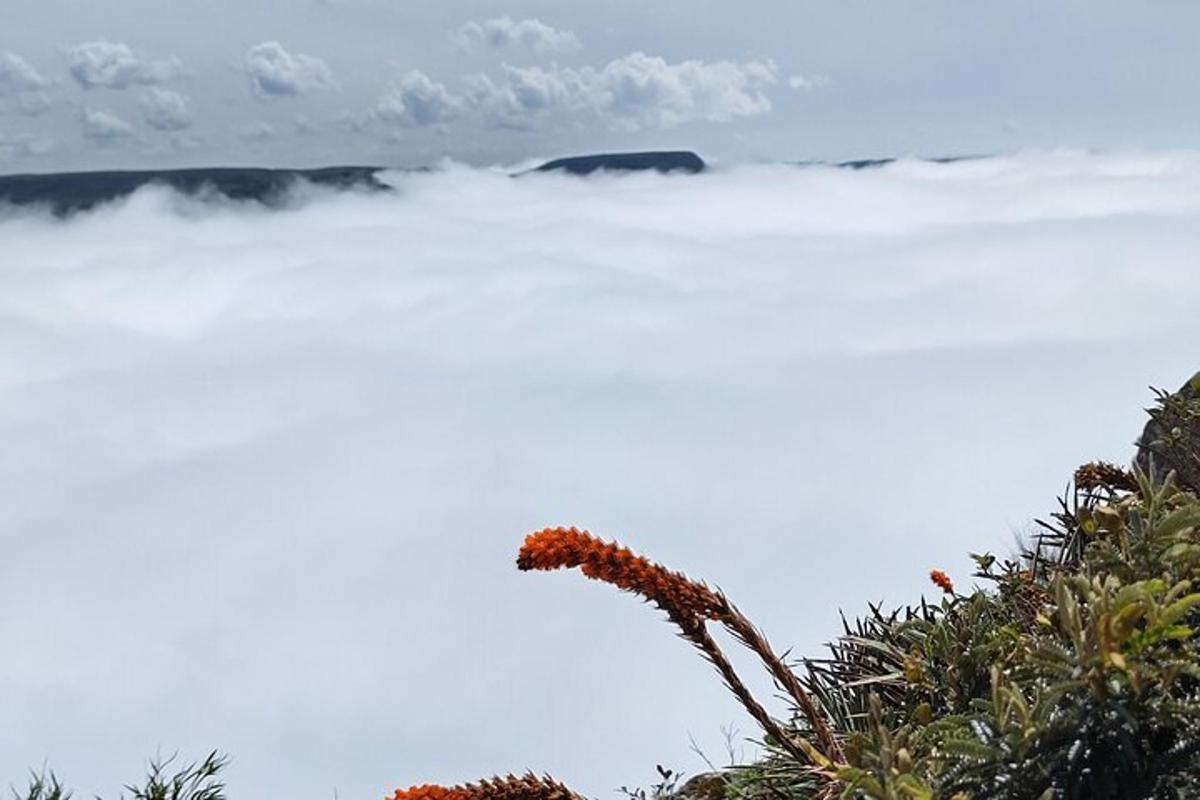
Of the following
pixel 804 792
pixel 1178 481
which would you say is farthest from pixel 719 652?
pixel 1178 481

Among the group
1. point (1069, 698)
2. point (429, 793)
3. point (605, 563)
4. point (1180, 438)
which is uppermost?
point (1180, 438)

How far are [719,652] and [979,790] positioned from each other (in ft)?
3.08

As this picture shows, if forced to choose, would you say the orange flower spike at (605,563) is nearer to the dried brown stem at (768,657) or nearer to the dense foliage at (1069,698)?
the dried brown stem at (768,657)

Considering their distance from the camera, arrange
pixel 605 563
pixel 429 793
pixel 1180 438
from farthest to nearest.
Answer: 1. pixel 1180 438
2. pixel 605 563
3. pixel 429 793

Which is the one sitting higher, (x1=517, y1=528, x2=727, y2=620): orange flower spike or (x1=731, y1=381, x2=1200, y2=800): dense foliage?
(x1=517, y1=528, x2=727, y2=620): orange flower spike

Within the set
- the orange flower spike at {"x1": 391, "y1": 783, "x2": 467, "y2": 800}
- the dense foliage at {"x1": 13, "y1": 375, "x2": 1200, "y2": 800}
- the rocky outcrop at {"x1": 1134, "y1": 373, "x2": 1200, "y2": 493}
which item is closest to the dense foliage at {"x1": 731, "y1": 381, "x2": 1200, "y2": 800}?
the dense foliage at {"x1": 13, "y1": 375, "x2": 1200, "y2": 800}

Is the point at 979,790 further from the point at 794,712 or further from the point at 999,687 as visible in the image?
the point at 794,712

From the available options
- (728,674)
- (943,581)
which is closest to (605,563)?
(728,674)

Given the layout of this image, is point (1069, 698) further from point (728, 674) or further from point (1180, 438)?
point (1180, 438)

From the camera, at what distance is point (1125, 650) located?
93.7 inches

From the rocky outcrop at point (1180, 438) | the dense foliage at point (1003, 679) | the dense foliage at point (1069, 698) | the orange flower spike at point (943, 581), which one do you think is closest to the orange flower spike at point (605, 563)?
the dense foliage at point (1003, 679)

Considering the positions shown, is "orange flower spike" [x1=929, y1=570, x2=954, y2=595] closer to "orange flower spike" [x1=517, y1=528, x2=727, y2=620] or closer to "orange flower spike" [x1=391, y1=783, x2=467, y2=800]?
"orange flower spike" [x1=517, y1=528, x2=727, y2=620]

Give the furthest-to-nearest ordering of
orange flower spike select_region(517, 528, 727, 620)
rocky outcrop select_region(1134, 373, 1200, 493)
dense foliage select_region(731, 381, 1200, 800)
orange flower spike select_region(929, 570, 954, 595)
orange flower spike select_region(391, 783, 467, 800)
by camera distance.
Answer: rocky outcrop select_region(1134, 373, 1200, 493)
orange flower spike select_region(929, 570, 954, 595)
orange flower spike select_region(517, 528, 727, 620)
orange flower spike select_region(391, 783, 467, 800)
dense foliage select_region(731, 381, 1200, 800)

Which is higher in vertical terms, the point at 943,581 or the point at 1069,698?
the point at 943,581
